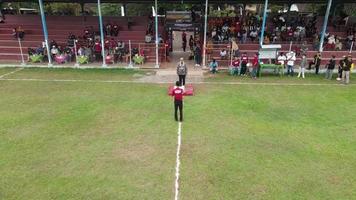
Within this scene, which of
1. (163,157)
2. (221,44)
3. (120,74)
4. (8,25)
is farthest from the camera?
(8,25)

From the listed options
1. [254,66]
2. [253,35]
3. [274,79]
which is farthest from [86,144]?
[253,35]

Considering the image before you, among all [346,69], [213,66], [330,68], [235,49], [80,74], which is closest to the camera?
[346,69]

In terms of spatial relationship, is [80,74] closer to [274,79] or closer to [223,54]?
[223,54]

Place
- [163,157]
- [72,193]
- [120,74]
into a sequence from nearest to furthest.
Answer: [72,193], [163,157], [120,74]

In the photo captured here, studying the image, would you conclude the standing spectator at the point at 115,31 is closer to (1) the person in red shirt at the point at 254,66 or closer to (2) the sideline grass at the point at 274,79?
(2) the sideline grass at the point at 274,79

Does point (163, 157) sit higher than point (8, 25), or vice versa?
point (8, 25)

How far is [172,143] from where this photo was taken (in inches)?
432

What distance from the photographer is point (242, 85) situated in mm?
18078

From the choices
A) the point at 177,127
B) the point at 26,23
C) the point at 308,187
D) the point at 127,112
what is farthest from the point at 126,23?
the point at 308,187

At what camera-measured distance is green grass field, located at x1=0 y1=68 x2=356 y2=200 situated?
8.60 m

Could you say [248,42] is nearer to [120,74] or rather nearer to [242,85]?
[242,85]

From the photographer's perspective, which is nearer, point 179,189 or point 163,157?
point 179,189

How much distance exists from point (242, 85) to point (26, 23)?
1993cm

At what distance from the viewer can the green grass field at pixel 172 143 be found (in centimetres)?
860
